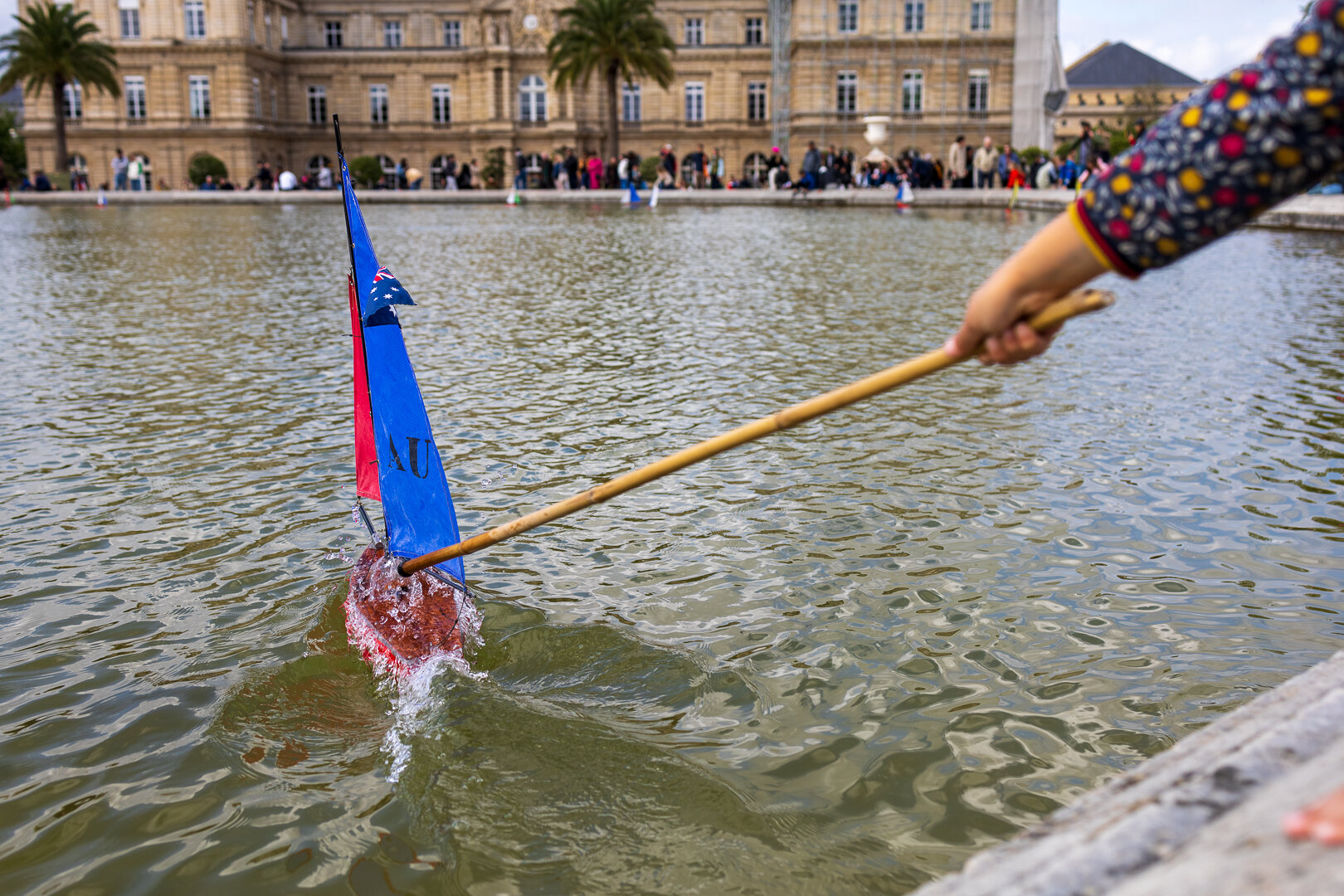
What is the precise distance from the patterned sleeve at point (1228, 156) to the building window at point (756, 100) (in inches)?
2121

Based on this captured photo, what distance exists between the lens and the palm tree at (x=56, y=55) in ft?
140

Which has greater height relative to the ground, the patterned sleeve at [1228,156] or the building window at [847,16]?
the building window at [847,16]

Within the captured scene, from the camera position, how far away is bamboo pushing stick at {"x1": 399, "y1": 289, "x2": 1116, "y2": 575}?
64.2 inches

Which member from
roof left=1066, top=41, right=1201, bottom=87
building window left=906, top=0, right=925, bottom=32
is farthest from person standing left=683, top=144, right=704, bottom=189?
roof left=1066, top=41, right=1201, bottom=87

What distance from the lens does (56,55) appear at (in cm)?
4334

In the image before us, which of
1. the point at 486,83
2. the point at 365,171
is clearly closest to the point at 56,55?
the point at 365,171

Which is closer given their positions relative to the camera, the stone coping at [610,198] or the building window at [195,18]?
the stone coping at [610,198]

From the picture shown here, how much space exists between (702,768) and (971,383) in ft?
16.8

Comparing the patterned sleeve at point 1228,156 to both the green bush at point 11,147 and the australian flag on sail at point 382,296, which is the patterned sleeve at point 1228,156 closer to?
the australian flag on sail at point 382,296

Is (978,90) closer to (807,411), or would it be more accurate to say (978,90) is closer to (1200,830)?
(807,411)

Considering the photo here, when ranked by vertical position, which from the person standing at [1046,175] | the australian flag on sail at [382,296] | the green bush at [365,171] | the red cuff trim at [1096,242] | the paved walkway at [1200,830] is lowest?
the paved walkway at [1200,830]

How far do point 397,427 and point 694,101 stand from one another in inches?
2058

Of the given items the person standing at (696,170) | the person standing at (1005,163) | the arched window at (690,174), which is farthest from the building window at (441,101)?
the person standing at (1005,163)

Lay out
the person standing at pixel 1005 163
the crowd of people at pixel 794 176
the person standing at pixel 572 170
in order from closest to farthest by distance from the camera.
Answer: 1. the person standing at pixel 1005 163
2. the crowd of people at pixel 794 176
3. the person standing at pixel 572 170
